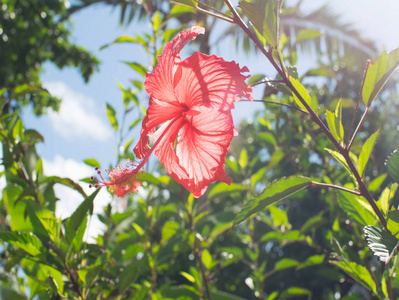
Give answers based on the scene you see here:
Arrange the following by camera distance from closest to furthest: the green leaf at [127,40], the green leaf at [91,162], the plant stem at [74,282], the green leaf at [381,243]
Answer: the green leaf at [381,243] < the plant stem at [74,282] < the green leaf at [91,162] < the green leaf at [127,40]

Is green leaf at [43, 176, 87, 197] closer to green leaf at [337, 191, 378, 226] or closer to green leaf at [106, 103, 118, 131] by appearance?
green leaf at [106, 103, 118, 131]

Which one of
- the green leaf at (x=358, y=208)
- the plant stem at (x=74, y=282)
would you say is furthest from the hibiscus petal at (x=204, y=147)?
the plant stem at (x=74, y=282)

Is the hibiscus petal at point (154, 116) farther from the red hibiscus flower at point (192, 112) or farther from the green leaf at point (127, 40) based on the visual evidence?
the green leaf at point (127, 40)

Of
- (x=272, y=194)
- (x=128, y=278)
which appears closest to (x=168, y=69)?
(x=272, y=194)

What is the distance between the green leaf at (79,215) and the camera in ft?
3.31

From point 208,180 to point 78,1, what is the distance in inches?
249

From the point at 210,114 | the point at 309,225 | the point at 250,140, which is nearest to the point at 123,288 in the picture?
the point at 210,114

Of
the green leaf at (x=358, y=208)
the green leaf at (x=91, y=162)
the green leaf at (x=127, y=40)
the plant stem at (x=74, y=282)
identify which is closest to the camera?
the green leaf at (x=358, y=208)

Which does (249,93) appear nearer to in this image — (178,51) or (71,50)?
(178,51)

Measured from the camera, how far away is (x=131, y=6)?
266 inches

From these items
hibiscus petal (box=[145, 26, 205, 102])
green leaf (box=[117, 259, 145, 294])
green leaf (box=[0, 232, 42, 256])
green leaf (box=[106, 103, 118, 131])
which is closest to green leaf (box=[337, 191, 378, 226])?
hibiscus petal (box=[145, 26, 205, 102])

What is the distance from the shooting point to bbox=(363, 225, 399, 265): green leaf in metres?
0.61

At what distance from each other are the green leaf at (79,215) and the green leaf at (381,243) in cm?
69

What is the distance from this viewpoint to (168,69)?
0.91 metres
